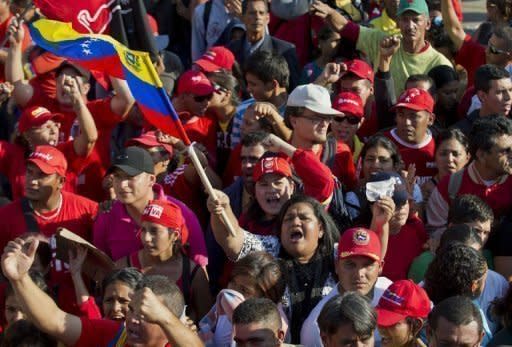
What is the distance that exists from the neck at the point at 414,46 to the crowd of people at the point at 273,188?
1 cm

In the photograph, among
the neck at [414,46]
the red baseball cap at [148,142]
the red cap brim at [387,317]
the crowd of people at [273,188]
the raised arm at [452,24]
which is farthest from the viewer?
the raised arm at [452,24]

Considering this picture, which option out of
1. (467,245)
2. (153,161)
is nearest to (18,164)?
(153,161)

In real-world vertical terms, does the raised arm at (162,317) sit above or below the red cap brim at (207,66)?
above

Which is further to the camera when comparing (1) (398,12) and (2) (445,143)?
(1) (398,12)

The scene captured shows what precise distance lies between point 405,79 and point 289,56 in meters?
0.99

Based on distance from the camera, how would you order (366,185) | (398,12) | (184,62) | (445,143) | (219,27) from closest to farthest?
(366,185) → (445,143) → (398,12) → (219,27) → (184,62)

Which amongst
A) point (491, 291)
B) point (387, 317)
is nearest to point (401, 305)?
point (387, 317)

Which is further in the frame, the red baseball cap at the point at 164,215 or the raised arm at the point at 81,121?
the raised arm at the point at 81,121

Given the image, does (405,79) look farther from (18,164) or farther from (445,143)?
(18,164)

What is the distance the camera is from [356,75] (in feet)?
33.3

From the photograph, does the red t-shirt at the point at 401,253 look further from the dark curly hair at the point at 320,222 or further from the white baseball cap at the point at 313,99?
A: the white baseball cap at the point at 313,99

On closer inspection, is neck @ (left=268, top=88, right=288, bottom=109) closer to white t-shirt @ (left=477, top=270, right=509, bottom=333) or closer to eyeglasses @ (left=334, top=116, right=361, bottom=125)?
eyeglasses @ (left=334, top=116, right=361, bottom=125)

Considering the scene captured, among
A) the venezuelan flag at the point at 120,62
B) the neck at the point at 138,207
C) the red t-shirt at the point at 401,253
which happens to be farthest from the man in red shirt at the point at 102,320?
the red t-shirt at the point at 401,253

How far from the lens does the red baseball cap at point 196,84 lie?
10.1 m
